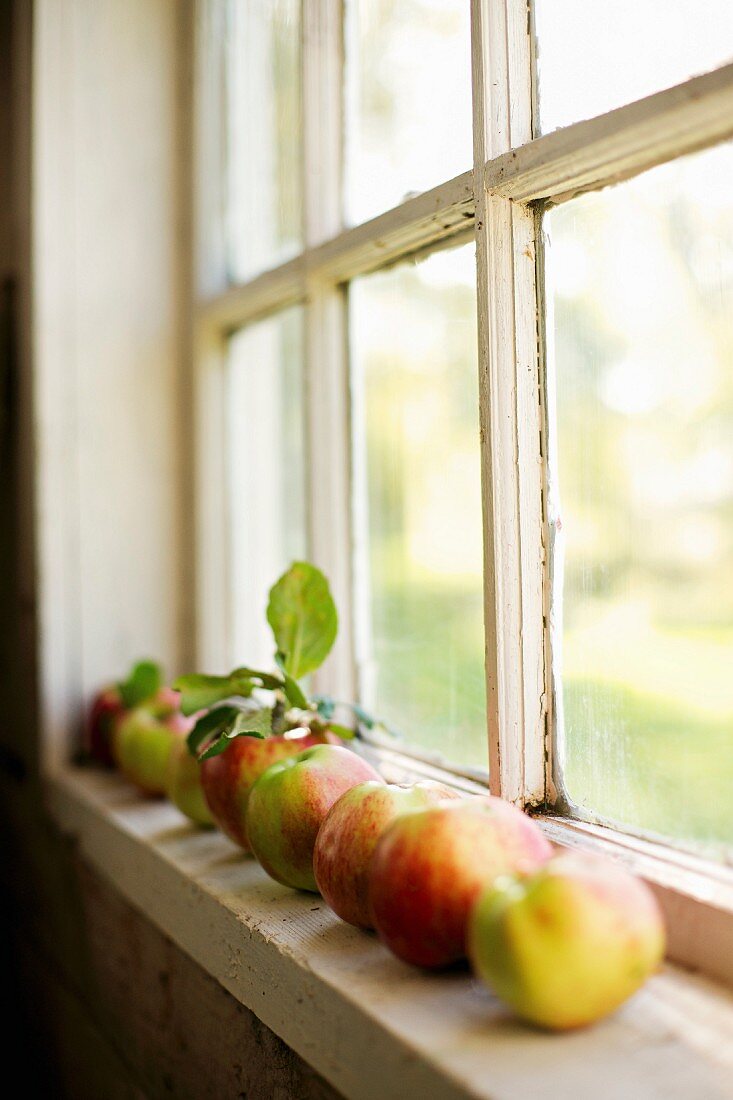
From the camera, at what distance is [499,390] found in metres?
0.85

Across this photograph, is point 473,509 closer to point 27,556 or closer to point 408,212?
point 408,212

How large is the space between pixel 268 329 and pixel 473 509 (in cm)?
54

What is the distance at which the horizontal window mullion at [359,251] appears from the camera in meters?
0.93

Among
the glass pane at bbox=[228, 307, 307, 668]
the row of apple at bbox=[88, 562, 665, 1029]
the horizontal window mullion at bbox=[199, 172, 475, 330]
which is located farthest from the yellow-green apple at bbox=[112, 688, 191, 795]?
the horizontal window mullion at bbox=[199, 172, 475, 330]

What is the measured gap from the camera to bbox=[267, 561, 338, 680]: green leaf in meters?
1.01

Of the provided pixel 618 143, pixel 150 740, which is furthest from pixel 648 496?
pixel 150 740

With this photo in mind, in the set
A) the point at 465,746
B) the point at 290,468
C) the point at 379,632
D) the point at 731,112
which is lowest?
the point at 465,746

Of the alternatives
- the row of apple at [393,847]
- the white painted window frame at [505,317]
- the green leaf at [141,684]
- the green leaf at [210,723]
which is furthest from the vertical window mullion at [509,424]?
the green leaf at [141,684]

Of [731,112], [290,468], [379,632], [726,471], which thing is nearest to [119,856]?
[379,632]

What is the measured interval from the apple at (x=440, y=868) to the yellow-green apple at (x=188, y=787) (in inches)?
17.9

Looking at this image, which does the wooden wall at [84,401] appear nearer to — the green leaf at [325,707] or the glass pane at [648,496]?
the green leaf at [325,707]

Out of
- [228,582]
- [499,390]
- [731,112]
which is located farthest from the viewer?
[228,582]

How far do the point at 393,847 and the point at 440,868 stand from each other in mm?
41

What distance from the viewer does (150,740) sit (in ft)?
4.07
